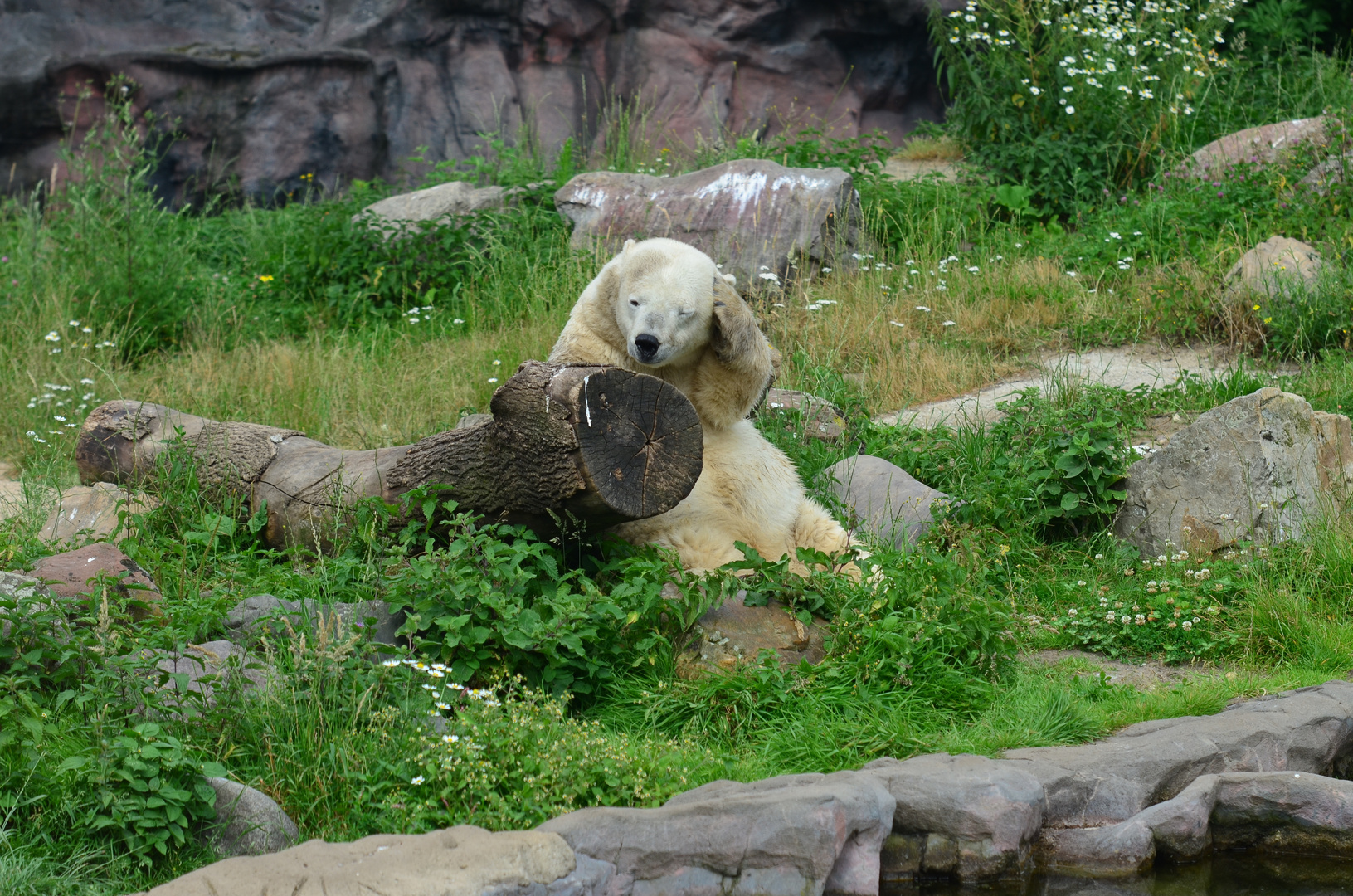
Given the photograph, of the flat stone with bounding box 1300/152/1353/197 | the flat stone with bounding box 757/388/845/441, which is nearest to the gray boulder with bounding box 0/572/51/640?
the flat stone with bounding box 757/388/845/441

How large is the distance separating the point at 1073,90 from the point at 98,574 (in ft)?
29.2

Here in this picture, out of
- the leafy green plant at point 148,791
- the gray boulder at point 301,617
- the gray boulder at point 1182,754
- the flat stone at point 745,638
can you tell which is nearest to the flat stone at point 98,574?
the gray boulder at point 301,617

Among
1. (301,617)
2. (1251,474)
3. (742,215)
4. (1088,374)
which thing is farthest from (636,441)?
(742,215)

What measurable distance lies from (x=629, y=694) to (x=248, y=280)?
702 cm

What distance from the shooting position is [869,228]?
30.8ft

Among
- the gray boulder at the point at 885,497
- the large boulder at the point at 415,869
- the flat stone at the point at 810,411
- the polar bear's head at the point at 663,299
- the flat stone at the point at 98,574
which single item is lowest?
the gray boulder at the point at 885,497

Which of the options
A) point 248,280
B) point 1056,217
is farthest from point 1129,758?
point 248,280

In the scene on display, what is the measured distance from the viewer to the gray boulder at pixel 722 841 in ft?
9.25

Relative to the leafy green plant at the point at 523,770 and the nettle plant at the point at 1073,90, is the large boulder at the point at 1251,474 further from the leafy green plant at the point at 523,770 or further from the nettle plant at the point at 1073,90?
the nettle plant at the point at 1073,90

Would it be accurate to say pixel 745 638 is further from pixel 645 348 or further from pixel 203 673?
pixel 203 673

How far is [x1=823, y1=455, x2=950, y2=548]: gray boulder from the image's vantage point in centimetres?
545

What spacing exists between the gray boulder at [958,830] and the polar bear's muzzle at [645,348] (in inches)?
71.2

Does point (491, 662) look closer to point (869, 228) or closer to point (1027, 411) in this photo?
point (1027, 411)

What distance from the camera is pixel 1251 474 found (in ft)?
16.8
